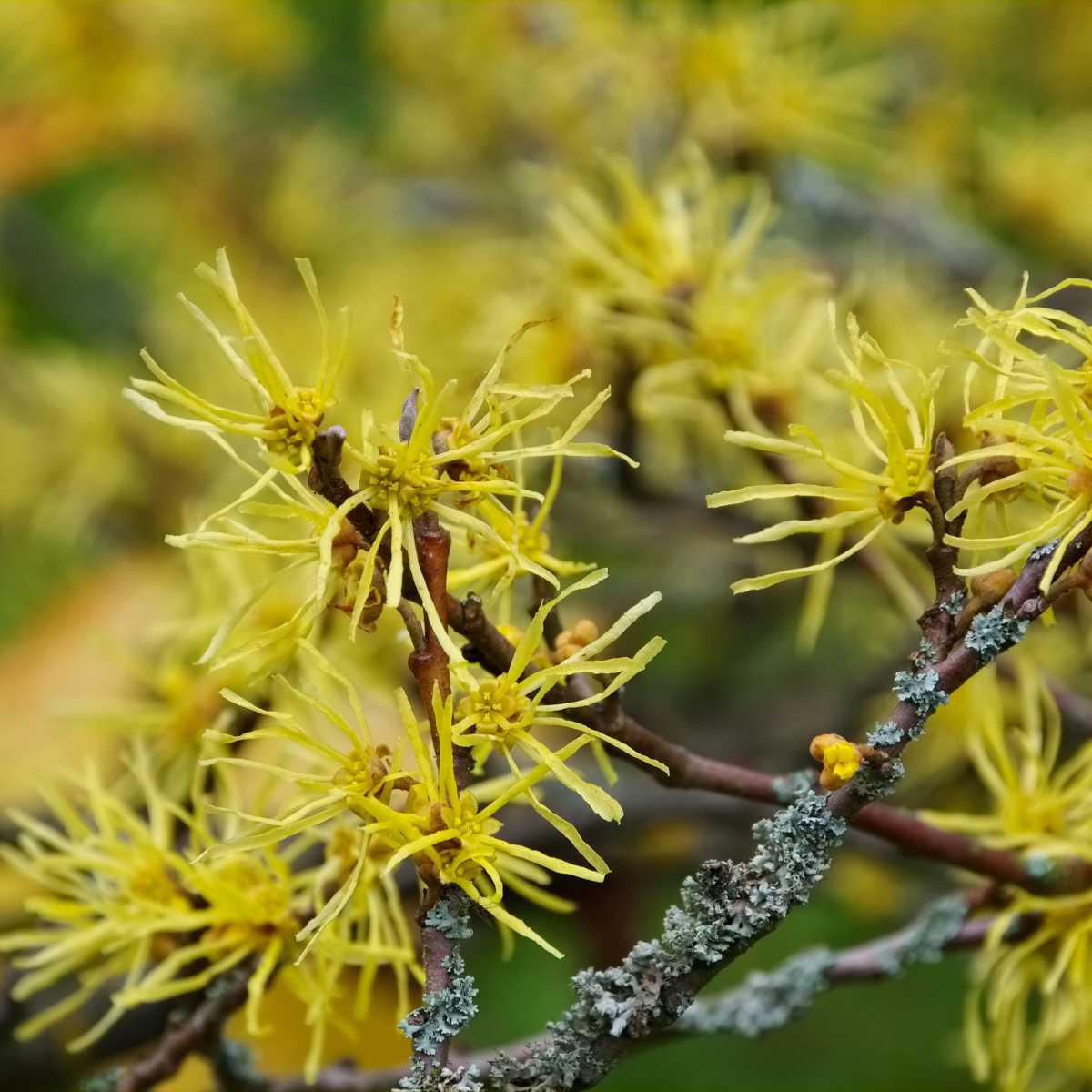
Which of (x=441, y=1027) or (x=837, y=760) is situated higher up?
(x=837, y=760)

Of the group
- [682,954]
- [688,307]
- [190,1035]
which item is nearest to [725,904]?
[682,954]

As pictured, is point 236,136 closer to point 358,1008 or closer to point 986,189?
point 986,189

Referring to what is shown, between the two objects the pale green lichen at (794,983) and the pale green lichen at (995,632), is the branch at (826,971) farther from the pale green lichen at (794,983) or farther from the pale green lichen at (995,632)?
the pale green lichen at (995,632)

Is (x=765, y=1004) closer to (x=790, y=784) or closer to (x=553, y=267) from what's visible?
(x=790, y=784)

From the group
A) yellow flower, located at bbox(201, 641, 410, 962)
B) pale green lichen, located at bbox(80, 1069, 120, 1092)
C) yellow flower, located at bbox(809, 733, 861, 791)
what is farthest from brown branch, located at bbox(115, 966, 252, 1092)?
yellow flower, located at bbox(809, 733, 861, 791)

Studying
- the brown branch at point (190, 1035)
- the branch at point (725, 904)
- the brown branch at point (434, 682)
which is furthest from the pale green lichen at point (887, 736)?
the brown branch at point (190, 1035)

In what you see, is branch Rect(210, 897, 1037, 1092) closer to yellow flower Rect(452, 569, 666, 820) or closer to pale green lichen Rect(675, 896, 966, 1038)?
pale green lichen Rect(675, 896, 966, 1038)
